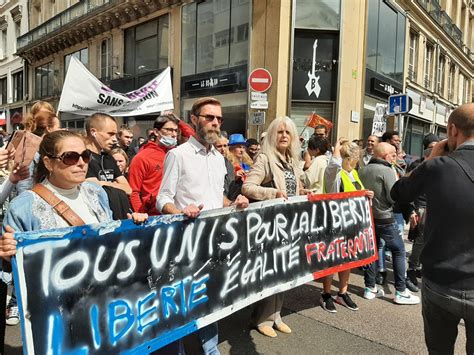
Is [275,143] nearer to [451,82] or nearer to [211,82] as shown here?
[211,82]

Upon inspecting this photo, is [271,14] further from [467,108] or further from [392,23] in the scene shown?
[467,108]

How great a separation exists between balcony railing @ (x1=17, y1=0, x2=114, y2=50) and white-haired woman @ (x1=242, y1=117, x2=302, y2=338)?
704 inches

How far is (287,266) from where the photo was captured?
3.28m

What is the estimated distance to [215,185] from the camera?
9.10 ft

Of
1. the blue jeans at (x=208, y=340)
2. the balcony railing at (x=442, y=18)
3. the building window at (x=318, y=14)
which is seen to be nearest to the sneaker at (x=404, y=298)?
the blue jeans at (x=208, y=340)

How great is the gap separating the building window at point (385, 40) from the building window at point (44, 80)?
19.4 meters

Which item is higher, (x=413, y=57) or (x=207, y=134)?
(x=413, y=57)

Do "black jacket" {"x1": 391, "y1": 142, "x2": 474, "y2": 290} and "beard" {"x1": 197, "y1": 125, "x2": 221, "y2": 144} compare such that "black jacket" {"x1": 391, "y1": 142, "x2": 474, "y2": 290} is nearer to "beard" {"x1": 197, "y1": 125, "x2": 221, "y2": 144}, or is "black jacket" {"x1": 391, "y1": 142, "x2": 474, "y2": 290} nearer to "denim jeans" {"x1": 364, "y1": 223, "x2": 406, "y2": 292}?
"beard" {"x1": 197, "y1": 125, "x2": 221, "y2": 144}

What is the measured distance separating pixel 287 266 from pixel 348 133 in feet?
34.3

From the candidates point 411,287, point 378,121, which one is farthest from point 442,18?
point 411,287

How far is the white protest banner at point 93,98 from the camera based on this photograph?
19.2 feet

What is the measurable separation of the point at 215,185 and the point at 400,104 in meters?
6.52

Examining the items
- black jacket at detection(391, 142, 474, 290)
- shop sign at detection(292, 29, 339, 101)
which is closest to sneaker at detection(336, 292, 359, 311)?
black jacket at detection(391, 142, 474, 290)

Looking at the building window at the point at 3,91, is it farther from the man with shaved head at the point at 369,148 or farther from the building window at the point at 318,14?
the man with shaved head at the point at 369,148
